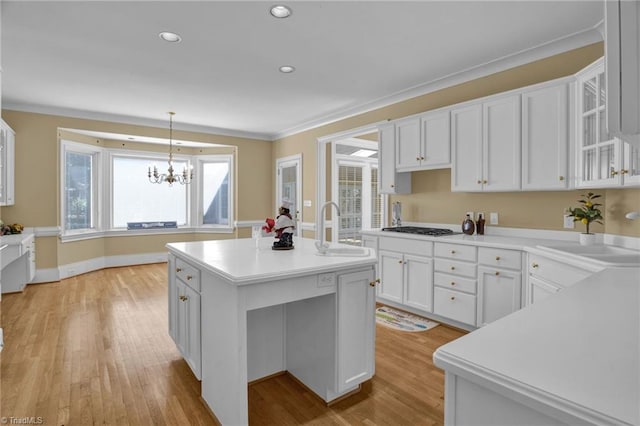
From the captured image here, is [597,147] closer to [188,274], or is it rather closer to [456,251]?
[456,251]

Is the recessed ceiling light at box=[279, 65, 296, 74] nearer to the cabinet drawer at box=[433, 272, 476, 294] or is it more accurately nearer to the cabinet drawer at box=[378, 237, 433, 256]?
the cabinet drawer at box=[378, 237, 433, 256]

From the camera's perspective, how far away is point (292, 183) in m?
6.63

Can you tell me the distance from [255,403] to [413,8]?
2.95 meters

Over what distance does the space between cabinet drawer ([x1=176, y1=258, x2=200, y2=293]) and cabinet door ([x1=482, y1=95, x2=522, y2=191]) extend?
8.88ft

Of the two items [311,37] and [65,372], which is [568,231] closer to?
[311,37]

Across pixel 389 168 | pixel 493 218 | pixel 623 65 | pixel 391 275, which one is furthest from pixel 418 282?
pixel 623 65

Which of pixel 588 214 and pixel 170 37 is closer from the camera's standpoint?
pixel 588 214

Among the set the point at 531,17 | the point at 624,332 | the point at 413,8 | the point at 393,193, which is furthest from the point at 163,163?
the point at 624,332

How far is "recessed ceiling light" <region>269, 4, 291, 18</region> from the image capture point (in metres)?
2.48

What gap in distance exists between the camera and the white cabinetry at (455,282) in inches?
122

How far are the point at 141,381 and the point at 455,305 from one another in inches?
107

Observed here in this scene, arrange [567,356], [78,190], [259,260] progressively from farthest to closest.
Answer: [78,190] → [259,260] → [567,356]

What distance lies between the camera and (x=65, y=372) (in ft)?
8.26

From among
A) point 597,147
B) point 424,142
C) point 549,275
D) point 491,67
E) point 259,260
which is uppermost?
point 491,67
